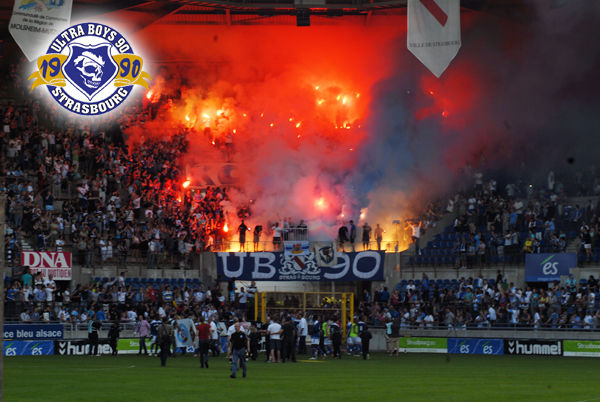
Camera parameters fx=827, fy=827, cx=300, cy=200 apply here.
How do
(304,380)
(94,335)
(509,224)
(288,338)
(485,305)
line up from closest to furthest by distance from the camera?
1. (304,380)
2. (288,338)
3. (94,335)
4. (485,305)
5. (509,224)

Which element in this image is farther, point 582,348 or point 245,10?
point 245,10

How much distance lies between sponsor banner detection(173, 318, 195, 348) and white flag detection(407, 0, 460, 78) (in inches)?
466

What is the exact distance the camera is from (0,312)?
19.8 feet

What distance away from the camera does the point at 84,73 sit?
1380 inches

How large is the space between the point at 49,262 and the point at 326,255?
12498 millimetres

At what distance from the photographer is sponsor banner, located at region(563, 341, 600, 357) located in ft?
99.1

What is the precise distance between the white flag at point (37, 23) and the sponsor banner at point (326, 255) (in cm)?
1751

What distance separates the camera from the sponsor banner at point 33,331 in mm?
29359

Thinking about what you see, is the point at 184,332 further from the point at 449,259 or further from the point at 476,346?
the point at 449,259

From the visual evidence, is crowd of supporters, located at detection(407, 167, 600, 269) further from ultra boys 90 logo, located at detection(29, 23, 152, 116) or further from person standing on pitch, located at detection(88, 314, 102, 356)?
person standing on pitch, located at detection(88, 314, 102, 356)

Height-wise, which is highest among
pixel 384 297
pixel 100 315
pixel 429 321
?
pixel 384 297

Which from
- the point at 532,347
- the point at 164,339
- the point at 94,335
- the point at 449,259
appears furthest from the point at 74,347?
the point at 449,259

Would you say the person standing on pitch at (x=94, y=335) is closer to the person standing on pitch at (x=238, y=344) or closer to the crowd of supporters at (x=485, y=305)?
the person standing on pitch at (x=238, y=344)

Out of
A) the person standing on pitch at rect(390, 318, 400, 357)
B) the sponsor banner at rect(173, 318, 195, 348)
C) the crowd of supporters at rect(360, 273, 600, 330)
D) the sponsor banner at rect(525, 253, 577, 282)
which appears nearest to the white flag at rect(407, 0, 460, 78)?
the person standing on pitch at rect(390, 318, 400, 357)
